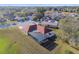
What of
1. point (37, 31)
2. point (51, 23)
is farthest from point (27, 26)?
point (51, 23)

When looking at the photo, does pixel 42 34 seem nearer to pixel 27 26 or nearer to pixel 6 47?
pixel 27 26

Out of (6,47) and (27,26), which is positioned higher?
(27,26)

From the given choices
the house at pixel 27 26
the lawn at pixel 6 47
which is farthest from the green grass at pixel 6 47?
the house at pixel 27 26

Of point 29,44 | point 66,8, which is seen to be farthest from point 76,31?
point 29,44

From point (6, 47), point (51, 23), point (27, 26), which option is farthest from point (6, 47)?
point (51, 23)

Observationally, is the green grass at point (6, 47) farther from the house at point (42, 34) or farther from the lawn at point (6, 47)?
the house at point (42, 34)

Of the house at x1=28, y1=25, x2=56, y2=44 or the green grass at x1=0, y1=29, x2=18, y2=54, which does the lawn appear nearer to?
the green grass at x1=0, y1=29, x2=18, y2=54

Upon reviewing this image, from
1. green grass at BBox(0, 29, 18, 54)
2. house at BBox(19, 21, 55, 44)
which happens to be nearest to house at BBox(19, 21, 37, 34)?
house at BBox(19, 21, 55, 44)

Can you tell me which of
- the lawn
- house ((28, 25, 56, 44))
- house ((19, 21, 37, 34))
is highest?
house ((19, 21, 37, 34))

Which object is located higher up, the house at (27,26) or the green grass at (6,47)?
the house at (27,26)
